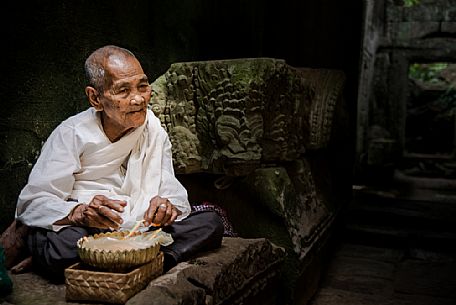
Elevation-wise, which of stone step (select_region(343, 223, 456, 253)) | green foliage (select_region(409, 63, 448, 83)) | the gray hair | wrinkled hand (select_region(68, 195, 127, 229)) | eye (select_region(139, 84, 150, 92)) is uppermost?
the gray hair

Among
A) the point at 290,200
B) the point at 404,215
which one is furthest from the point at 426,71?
the point at 290,200

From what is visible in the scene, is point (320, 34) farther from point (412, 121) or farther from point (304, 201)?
point (412, 121)

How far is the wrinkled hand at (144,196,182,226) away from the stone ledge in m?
0.22

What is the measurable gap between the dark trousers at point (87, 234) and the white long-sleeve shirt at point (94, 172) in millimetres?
61

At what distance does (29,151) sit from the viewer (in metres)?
2.99

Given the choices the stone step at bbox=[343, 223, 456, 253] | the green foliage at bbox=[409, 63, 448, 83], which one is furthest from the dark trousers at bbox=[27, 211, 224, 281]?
the green foliage at bbox=[409, 63, 448, 83]

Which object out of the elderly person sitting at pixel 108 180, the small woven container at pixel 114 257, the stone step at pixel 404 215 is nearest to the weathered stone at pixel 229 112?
the elderly person sitting at pixel 108 180

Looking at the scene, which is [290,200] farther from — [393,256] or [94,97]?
[393,256]

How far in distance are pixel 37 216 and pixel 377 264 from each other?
3137mm

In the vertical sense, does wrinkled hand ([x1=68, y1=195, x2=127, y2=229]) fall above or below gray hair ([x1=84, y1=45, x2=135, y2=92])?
below

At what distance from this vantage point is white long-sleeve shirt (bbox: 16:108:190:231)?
7.66 feet

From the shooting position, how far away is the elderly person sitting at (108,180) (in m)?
2.28

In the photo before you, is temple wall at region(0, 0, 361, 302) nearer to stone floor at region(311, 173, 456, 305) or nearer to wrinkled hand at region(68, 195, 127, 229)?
stone floor at region(311, 173, 456, 305)

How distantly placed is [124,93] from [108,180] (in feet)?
1.46
